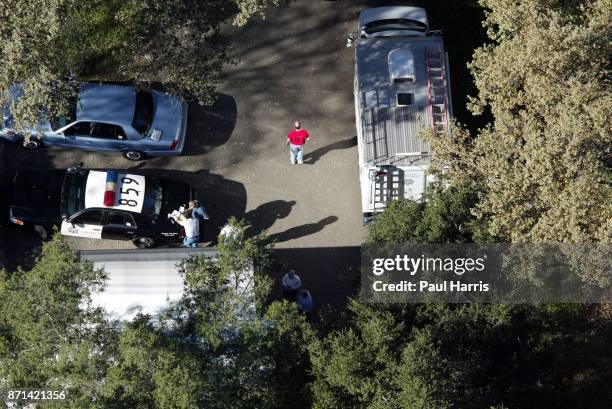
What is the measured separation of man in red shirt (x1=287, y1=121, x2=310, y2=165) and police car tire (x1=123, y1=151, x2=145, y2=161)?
405 cm

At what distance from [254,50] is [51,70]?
6.72m

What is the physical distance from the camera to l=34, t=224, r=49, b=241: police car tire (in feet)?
61.6

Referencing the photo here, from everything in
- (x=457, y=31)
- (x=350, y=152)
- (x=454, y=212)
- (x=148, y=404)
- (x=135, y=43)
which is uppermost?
(x=457, y=31)

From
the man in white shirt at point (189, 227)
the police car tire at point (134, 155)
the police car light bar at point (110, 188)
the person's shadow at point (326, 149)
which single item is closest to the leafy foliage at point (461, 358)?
the man in white shirt at point (189, 227)

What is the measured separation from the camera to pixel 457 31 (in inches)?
867

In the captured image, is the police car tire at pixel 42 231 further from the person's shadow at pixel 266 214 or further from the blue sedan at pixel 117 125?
the person's shadow at pixel 266 214

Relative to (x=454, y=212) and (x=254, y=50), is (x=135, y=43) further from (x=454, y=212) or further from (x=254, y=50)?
(x=454, y=212)

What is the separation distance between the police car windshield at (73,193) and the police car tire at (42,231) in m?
0.78

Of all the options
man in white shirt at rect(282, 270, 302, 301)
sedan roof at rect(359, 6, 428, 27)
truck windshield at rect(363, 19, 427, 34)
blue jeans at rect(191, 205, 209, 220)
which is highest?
sedan roof at rect(359, 6, 428, 27)

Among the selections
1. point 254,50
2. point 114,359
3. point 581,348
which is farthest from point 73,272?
point 581,348

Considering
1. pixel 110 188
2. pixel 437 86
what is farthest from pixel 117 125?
pixel 437 86

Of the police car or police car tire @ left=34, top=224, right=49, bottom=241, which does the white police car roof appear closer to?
the police car

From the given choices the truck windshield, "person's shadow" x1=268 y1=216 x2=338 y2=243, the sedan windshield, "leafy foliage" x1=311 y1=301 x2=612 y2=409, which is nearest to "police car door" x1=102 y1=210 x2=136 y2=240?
the sedan windshield

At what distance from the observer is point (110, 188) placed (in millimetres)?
18672
